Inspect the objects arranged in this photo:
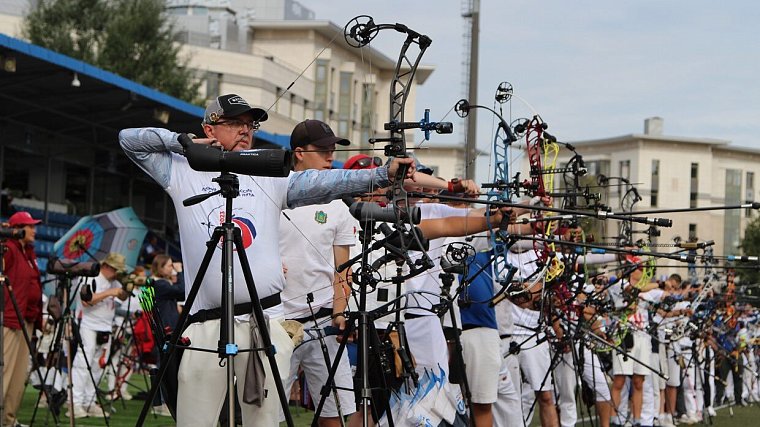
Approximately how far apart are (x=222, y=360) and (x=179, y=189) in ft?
2.97

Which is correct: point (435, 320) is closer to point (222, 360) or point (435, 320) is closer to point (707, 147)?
point (222, 360)

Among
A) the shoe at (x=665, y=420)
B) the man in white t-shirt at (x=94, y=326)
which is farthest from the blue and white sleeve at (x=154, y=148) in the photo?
the shoe at (x=665, y=420)

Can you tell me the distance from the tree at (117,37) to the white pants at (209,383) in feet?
130

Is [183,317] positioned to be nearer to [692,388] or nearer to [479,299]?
[479,299]

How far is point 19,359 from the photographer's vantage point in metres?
11.6

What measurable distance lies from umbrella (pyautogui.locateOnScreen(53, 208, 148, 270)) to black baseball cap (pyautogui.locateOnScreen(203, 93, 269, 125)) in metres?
8.49

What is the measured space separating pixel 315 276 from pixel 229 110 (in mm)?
2061

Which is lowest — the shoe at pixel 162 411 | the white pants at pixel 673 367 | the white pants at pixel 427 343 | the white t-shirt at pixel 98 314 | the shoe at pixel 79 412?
the shoe at pixel 162 411

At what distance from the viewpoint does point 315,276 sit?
26.2ft

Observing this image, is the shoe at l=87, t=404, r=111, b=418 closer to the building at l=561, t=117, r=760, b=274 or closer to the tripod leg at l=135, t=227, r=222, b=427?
the tripod leg at l=135, t=227, r=222, b=427

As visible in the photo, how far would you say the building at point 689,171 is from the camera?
78812mm

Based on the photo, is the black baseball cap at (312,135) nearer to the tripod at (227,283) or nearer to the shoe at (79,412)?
the tripod at (227,283)

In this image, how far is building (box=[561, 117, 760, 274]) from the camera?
7881 centimetres

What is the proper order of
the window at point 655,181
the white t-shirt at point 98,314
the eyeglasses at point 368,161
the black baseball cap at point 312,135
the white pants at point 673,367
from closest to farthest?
1. the black baseball cap at point 312,135
2. the eyeglasses at point 368,161
3. the white t-shirt at point 98,314
4. the white pants at point 673,367
5. the window at point 655,181
